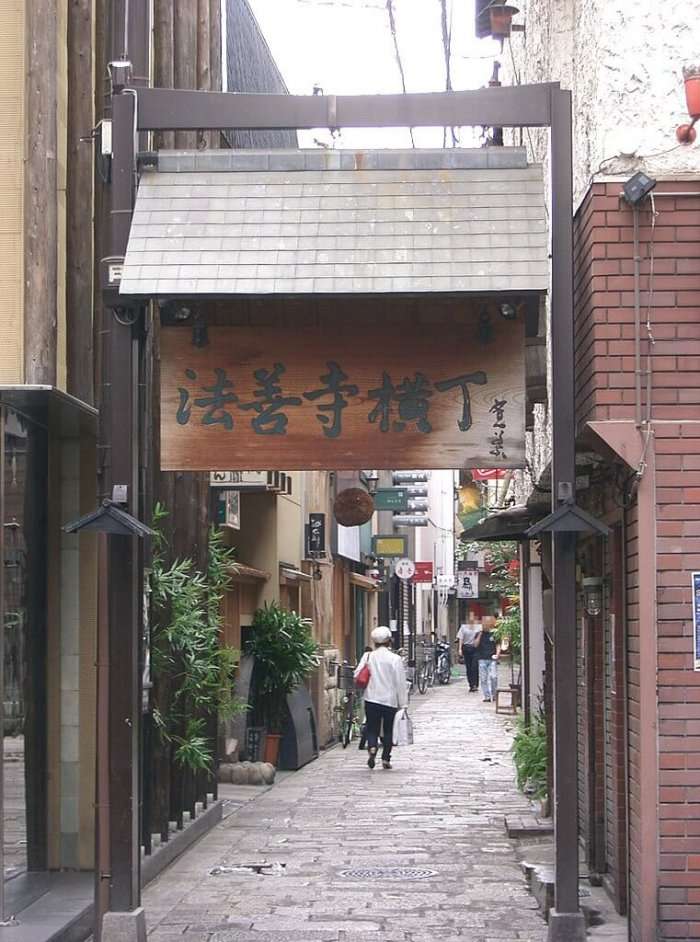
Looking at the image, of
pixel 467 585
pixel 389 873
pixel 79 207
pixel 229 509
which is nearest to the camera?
pixel 79 207

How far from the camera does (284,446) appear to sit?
9375mm

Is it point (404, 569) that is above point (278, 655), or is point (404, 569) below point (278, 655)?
above

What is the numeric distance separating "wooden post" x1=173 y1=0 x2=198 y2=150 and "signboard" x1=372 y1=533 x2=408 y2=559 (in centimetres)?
2081

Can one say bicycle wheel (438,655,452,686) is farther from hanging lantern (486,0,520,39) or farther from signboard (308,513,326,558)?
hanging lantern (486,0,520,39)

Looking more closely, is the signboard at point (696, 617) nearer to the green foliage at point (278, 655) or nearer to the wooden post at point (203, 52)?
the wooden post at point (203, 52)

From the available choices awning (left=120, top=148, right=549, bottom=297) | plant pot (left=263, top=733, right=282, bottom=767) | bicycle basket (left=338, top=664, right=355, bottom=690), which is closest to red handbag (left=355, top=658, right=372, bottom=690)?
plant pot (left=263, top=733, right=282, bottom=767)

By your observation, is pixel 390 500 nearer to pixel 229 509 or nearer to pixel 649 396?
pixel 229 509

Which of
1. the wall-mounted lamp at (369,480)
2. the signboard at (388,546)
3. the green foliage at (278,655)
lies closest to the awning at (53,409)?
the green foliage at (278,655)

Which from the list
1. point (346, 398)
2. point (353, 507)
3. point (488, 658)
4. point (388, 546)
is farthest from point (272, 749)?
point (388, 546)

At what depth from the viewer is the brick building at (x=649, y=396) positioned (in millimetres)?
8141

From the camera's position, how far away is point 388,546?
34688 millimetres

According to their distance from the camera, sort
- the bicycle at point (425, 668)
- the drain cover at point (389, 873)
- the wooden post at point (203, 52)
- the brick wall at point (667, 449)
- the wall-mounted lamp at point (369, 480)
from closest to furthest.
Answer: the brick wall at point (667, 449)
the drain cover at point (389, 873)
the wooden post at point (203, 52)
the wall-mounted lamp at point (369, 480)
the bicycle at point (425, 668)

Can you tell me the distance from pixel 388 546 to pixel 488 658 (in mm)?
3628

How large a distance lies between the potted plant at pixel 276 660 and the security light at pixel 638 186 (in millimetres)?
11513
